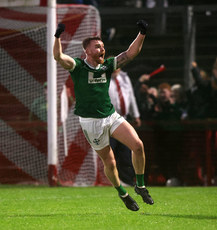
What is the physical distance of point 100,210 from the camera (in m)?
8.69

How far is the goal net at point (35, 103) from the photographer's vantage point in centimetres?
1333

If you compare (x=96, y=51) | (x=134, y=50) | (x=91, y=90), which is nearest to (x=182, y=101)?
(x=134, y=50)

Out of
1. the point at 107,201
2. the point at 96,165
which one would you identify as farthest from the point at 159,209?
the point at 96,165

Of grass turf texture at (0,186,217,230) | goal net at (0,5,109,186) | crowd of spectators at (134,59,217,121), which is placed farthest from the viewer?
crowd of spectators at (134,59,217,121)

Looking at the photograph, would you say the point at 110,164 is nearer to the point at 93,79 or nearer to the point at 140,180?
the point at 140,180

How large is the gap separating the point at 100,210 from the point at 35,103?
5.38m

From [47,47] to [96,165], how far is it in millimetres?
2239

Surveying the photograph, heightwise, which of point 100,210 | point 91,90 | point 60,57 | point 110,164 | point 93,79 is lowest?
point 100,210

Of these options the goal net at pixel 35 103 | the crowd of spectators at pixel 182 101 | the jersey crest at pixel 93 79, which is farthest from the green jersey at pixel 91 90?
the crowd of spectators at pixel 182 101

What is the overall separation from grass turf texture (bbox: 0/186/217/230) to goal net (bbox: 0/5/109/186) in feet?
3.64

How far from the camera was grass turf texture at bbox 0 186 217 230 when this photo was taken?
7.23 metres

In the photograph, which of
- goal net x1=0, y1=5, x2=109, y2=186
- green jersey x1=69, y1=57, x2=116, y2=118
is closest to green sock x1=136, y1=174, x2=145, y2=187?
green jersey x1=69, y1=57, x2=116, y2=118

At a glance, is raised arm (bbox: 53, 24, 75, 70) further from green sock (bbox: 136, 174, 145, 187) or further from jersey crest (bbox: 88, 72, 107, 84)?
green sock (bbox: 136, 174, 145, 187)

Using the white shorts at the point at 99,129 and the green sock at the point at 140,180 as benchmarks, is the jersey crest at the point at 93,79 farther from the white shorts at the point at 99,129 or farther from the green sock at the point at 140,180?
the green sock at the point at 140,180
